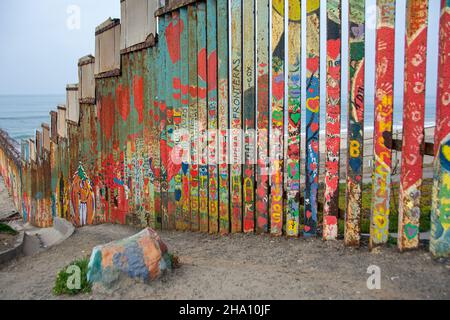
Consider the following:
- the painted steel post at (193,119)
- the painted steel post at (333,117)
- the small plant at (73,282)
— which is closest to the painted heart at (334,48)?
the painted steel post at (333,117)

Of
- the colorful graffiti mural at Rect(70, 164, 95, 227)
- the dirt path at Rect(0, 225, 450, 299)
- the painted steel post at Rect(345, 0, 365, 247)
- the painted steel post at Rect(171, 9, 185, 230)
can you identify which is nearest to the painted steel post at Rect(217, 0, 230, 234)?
the dirt path at Rect(0, 225, 450, 299)

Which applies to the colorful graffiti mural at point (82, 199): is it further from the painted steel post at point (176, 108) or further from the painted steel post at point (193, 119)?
the painted steel post at point (193, 119)

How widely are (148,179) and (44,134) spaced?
7.15 metres

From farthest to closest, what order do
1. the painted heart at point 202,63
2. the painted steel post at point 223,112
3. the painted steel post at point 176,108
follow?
the painted steel post at point 176,108 < the painted heart at point 202,63 < the painted steel post at point 223,112

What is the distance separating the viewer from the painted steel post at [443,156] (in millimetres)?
3656

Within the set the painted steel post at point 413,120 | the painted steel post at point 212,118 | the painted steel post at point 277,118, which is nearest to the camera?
the painted steel post at point 413,120

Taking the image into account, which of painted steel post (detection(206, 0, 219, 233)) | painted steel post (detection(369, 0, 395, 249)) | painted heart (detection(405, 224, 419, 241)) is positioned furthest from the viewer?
painted steel post (detection(206, 0, 219, 233))

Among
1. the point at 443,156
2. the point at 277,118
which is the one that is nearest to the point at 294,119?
the point at 277,118

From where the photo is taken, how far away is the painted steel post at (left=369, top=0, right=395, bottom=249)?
389 cm

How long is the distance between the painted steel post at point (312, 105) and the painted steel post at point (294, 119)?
11 cm

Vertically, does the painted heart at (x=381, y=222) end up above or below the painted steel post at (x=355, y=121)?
below

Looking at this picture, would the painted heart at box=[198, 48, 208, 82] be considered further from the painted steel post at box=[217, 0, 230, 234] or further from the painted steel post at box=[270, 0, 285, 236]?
the painted steel post at box=[270, 0, 285, 236]

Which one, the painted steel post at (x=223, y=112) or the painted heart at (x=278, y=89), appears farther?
the painted steel post at (x=223, y=112)

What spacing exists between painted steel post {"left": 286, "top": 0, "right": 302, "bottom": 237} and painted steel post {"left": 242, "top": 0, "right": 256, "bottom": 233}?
1.47ft
